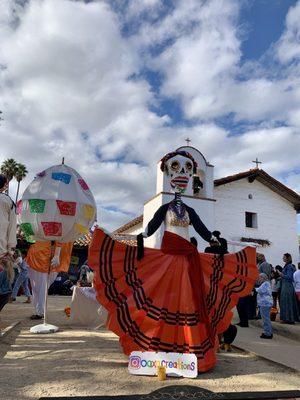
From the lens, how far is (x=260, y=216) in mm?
22875

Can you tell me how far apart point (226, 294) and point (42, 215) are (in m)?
3.15

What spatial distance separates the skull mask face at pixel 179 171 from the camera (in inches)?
204

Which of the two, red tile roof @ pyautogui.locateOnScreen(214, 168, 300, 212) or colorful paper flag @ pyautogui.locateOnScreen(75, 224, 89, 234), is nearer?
colorful paper flag @ pyautogui.locateOnScreen(75, 224, 89, 234)

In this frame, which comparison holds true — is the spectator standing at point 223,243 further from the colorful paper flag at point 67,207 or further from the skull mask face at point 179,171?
the colorful paper flag at point 67,207

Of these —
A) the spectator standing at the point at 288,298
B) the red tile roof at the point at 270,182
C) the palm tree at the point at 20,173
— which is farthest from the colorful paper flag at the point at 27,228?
the palm tree at the point at 20,173

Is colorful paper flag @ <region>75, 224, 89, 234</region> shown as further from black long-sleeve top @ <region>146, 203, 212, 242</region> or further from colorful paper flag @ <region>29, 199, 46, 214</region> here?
black long-sleeve top @ <region>146, 203, 212, 242</region>

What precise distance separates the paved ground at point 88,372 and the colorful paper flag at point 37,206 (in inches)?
74.7

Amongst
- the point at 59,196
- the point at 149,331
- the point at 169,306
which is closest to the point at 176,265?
the point at 169,306

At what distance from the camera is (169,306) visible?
4215 millimetres

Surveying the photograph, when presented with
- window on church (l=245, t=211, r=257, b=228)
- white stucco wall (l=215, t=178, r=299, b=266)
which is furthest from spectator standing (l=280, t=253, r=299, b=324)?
window on church (l=245, t=211, r=257, b=228)

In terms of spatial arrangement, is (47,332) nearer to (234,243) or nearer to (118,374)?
(118,374)

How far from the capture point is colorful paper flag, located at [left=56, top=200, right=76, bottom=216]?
6172 mm

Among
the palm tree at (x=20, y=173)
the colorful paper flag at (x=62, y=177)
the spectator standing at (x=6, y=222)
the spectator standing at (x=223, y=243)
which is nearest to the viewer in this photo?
the spectator standing at (x=223, y=243)

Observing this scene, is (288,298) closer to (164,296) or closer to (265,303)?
(265,303)
